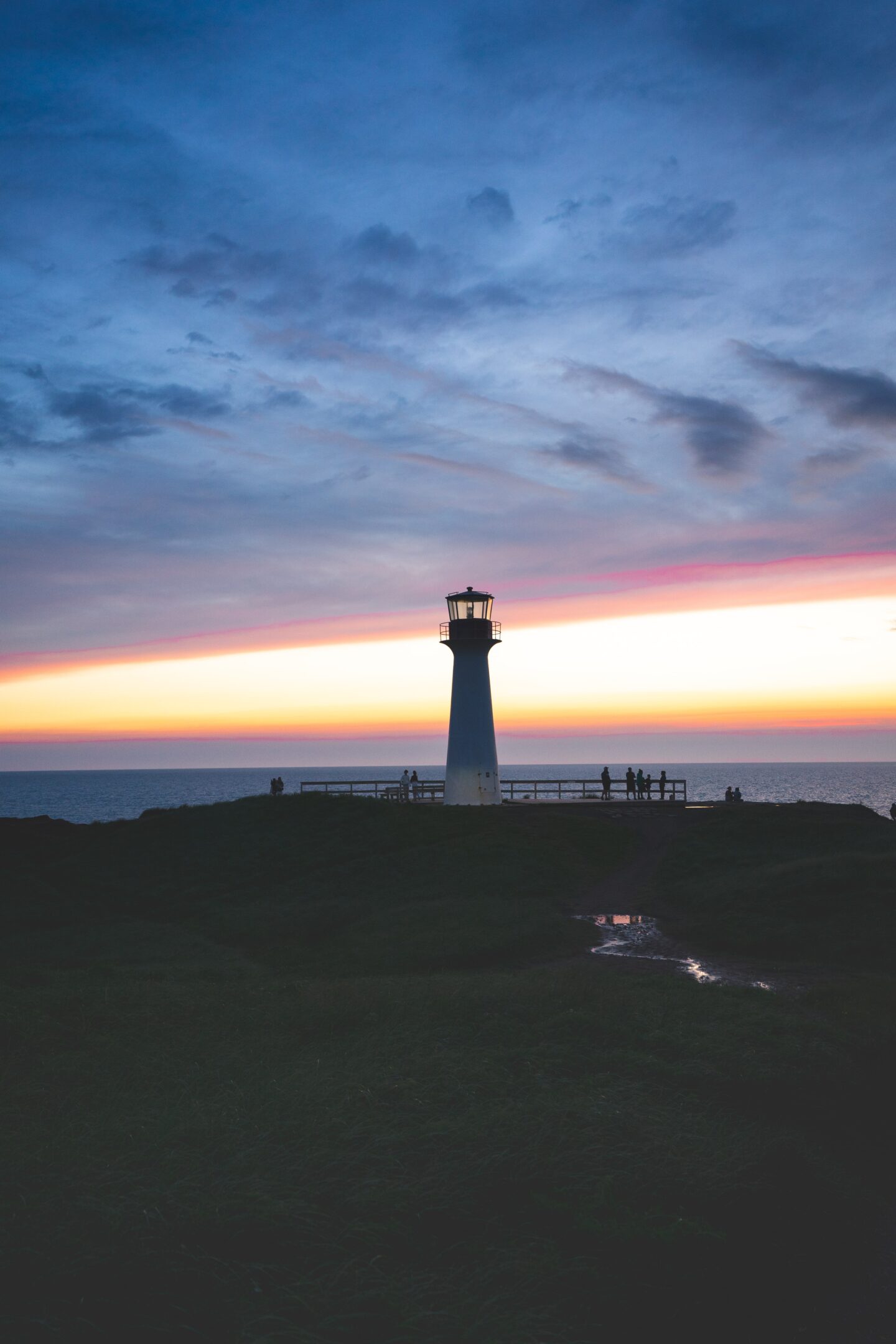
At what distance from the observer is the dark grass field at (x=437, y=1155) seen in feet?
24.8

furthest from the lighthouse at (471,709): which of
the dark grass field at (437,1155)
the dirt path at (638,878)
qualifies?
the dark grass field at (437,1155)

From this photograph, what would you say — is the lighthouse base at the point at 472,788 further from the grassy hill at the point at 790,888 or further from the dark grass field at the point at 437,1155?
the dark grass field at the point at 437,1155

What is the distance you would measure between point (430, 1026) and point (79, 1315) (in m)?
7.67

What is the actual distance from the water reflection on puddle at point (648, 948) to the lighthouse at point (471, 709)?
64.4 feet

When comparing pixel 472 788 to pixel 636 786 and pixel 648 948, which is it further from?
pixel 648 948

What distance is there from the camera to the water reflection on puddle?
62.7 ft

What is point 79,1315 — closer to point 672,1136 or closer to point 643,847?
point 672,1136

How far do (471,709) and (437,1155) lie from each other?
36146mm

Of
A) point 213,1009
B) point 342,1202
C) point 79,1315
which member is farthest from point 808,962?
point 79,1315

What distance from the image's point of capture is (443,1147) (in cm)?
1004

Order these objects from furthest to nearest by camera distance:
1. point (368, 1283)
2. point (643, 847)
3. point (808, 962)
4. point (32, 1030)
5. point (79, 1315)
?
1. point (643, 847)
2. point (808, 962)
3. point (32, 1030)
4. point (368, 1283)
5. point (79, 1315)

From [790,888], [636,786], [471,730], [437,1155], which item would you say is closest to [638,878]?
[790,888]

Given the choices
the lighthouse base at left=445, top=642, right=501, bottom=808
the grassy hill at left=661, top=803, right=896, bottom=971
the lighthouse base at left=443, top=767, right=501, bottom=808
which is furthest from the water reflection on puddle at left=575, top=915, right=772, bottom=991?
the lighthouse base at left=445, top=642, right=501, bottom=808

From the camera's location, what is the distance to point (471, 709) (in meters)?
45.8
